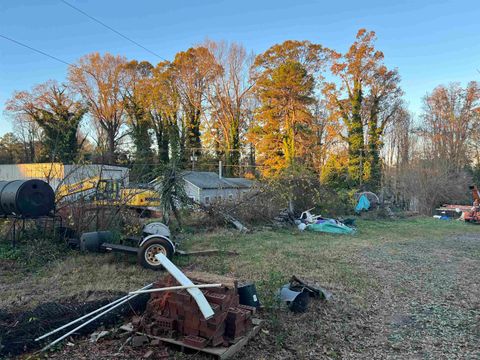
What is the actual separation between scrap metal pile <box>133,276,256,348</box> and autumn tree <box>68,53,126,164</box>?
32299 mm

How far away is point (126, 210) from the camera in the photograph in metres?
9.29

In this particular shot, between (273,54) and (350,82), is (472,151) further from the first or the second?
(273,54)

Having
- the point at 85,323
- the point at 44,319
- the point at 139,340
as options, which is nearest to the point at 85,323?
the point at 85,323

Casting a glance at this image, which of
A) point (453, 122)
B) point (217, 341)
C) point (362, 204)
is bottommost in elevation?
point (362, 204)

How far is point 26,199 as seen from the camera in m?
7.84

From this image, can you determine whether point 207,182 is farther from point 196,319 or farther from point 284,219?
point 196,319

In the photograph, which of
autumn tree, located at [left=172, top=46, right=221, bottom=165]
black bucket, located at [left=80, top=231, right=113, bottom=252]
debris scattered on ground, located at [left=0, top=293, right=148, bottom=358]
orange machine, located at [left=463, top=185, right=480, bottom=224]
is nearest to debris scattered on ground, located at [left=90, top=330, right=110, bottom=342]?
debris scattered on ground, located at [left=0, top=293, right=148, bottom=358]

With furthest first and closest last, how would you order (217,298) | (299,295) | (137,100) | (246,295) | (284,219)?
(137,100)
(284,219)
(299,295)
(246,295)
(217,298)

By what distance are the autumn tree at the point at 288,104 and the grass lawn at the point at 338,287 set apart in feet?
58.6

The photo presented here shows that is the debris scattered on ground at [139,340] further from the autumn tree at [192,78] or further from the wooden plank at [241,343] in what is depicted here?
the autumn tree at [192,78]

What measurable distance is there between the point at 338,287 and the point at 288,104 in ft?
76.5

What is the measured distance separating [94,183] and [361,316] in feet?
25.0

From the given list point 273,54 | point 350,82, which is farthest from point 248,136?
point 350,82

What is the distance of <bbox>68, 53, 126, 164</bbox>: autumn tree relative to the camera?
34500 millimetres
